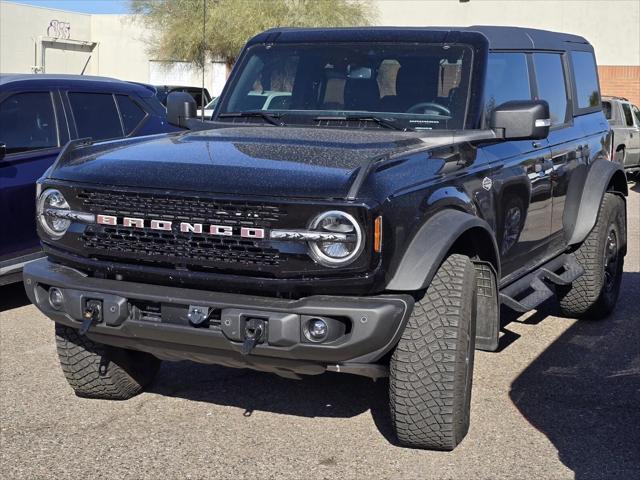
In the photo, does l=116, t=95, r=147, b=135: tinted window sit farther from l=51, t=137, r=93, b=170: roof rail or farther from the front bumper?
the front bumper

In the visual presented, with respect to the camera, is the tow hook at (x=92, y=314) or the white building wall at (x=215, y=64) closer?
the tow hook at (x=92, y=314)

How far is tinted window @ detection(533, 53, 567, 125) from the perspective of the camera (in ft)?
20.5

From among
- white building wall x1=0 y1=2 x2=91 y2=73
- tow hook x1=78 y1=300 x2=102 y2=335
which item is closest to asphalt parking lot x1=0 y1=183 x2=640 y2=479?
tow hook x1=78 y1=300 x2=102 y2=335

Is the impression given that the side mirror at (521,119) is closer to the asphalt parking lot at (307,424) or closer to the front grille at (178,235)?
the asphalt parking lot at (307,424)

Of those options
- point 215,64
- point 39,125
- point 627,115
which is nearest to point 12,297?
point 39,125

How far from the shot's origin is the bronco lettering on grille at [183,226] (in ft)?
13.1

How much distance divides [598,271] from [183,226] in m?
3.74

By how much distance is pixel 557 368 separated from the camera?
591 cm

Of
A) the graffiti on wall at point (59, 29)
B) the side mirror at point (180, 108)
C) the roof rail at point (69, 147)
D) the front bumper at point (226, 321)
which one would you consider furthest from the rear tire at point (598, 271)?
the graffiti on wall at point (59, 29)

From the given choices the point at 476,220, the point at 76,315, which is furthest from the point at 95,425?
the point at 476,220

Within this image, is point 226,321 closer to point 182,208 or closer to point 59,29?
point 182,208

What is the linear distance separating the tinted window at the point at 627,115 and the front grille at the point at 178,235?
1598 cm

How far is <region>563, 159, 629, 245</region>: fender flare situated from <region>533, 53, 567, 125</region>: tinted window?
0.46 metres

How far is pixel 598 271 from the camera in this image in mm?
6848
